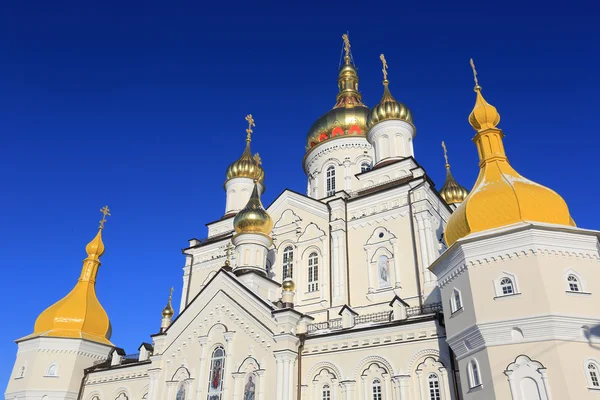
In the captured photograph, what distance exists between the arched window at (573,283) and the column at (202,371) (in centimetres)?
1179

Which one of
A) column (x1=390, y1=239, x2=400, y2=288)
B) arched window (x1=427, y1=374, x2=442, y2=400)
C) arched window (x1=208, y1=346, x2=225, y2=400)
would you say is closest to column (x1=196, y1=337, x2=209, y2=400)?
arched window (x1=208, y1=346, x2=225, y2=400)

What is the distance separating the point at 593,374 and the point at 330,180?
16257 millimetres

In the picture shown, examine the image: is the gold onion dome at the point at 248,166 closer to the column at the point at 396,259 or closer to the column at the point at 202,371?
the column at the point at 396,259

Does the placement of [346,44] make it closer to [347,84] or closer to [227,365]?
[347,84]

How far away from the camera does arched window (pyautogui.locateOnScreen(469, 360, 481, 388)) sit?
38.0 feet

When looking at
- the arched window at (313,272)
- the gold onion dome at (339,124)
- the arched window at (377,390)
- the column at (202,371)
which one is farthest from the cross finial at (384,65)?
the arched window at (377,390)

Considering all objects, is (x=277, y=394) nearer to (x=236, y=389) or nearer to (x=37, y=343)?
(x=236, y=389)

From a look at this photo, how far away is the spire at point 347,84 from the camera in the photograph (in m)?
29.6

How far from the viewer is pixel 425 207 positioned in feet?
61.3

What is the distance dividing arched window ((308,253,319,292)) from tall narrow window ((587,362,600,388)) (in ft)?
35.5

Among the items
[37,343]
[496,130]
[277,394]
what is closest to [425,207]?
[496,130]

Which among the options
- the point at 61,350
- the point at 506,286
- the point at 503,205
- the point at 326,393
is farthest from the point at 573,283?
the point at 61,350

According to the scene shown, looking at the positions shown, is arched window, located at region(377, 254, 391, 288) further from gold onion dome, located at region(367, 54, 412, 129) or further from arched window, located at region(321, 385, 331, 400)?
gold onion dome, located at region(367, 54, 412, 129)

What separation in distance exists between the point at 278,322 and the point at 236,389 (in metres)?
2.61
